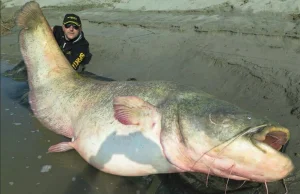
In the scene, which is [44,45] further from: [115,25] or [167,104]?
[115,25]

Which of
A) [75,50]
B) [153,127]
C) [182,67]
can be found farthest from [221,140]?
[75,50]

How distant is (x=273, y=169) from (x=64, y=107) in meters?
2.28

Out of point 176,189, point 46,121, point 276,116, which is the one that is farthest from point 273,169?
point 46,121

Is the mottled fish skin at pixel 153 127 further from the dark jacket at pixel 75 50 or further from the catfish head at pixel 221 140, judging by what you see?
the dark jacket at pixel 75 50

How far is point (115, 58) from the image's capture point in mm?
6566

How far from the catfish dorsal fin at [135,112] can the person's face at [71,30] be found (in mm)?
2861

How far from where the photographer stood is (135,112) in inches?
106

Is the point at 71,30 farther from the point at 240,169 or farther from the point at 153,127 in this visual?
the point at 240,169

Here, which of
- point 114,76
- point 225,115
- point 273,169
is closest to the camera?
point 273,169

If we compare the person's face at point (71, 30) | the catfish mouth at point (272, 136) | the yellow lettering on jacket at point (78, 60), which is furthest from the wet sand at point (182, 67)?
the person's face at point (71, 30)

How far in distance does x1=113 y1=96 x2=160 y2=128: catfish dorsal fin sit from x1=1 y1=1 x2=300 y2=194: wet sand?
75 cm

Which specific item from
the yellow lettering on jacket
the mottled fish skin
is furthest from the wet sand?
the yellow lettering on jacket

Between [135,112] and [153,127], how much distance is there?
19cm

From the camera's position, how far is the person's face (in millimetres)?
5180
